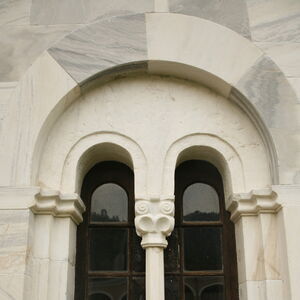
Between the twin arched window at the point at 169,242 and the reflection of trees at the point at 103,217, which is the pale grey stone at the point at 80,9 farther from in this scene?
the reflection of trees at the point at 103,217

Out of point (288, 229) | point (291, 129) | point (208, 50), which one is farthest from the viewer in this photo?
point (208, 50)

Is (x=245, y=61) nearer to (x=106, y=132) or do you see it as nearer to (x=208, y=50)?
(x=208, y=50)

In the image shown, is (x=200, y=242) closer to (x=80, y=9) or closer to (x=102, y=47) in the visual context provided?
(x=102, y=47)

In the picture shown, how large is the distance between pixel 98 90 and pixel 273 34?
5.42 feet

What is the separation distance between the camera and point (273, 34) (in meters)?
4.33

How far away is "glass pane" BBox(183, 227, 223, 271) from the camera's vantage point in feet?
14.2

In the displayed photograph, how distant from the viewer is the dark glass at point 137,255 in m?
4.31

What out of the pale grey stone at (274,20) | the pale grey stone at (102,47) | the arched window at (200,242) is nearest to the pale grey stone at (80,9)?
the pale grey stone at (102,47)

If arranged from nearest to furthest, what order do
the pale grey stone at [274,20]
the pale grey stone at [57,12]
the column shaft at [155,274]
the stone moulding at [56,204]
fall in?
the column shaft at [155,274] < the stone moulding at [56,204] < the pale grey stone at [274,20] < the pale grey stone at [57,12]

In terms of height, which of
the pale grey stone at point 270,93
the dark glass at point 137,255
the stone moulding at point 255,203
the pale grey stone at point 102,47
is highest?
the pale grey stone at point 102,47

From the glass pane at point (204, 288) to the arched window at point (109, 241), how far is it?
410 mm

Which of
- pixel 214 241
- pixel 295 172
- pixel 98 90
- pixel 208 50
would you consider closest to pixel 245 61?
pixel 208 50

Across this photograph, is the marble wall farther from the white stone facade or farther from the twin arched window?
the twin arched window

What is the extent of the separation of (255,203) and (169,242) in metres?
0.87
